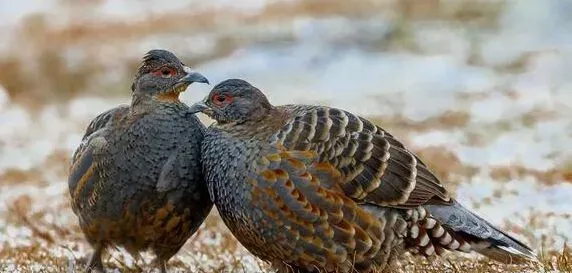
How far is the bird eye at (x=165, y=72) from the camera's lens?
8008 mm

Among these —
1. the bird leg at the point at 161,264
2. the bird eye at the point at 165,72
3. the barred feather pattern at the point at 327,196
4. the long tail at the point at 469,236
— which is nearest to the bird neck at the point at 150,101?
the bird eye at the point at 165,72

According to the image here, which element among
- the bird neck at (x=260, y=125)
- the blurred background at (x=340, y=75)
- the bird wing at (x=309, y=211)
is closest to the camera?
the bird wing at (x=309, y=211)

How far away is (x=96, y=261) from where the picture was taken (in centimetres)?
822

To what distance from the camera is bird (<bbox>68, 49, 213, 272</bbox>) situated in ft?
25.2

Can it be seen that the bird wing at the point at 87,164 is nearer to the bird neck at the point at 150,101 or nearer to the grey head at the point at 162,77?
the bird neck at the point at 150,101

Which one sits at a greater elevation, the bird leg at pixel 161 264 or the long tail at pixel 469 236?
the long tail at pixel 469 236

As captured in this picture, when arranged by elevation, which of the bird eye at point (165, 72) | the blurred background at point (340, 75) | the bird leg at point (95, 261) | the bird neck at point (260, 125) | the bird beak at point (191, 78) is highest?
the bird eye at point (165, 72)

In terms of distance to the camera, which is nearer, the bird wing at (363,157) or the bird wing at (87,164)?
the bird wing at (363,157)

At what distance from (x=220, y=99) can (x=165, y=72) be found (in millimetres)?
563

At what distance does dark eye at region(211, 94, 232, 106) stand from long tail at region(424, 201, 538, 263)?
1.64m

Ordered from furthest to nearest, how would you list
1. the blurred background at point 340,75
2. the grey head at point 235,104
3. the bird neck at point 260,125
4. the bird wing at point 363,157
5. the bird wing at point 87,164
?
the blurred background at point 340,75
the bird wing at point 87,164
the grey head at point 235,104
the bird neck at point 260,125
the bird wing at point 363,157

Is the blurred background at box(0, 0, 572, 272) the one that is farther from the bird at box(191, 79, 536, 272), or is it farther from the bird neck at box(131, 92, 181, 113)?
the bird at box(191, 79, 536, 272)

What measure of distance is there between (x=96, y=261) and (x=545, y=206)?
15.8ft

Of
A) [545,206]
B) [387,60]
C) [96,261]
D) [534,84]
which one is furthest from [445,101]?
[96,261]
